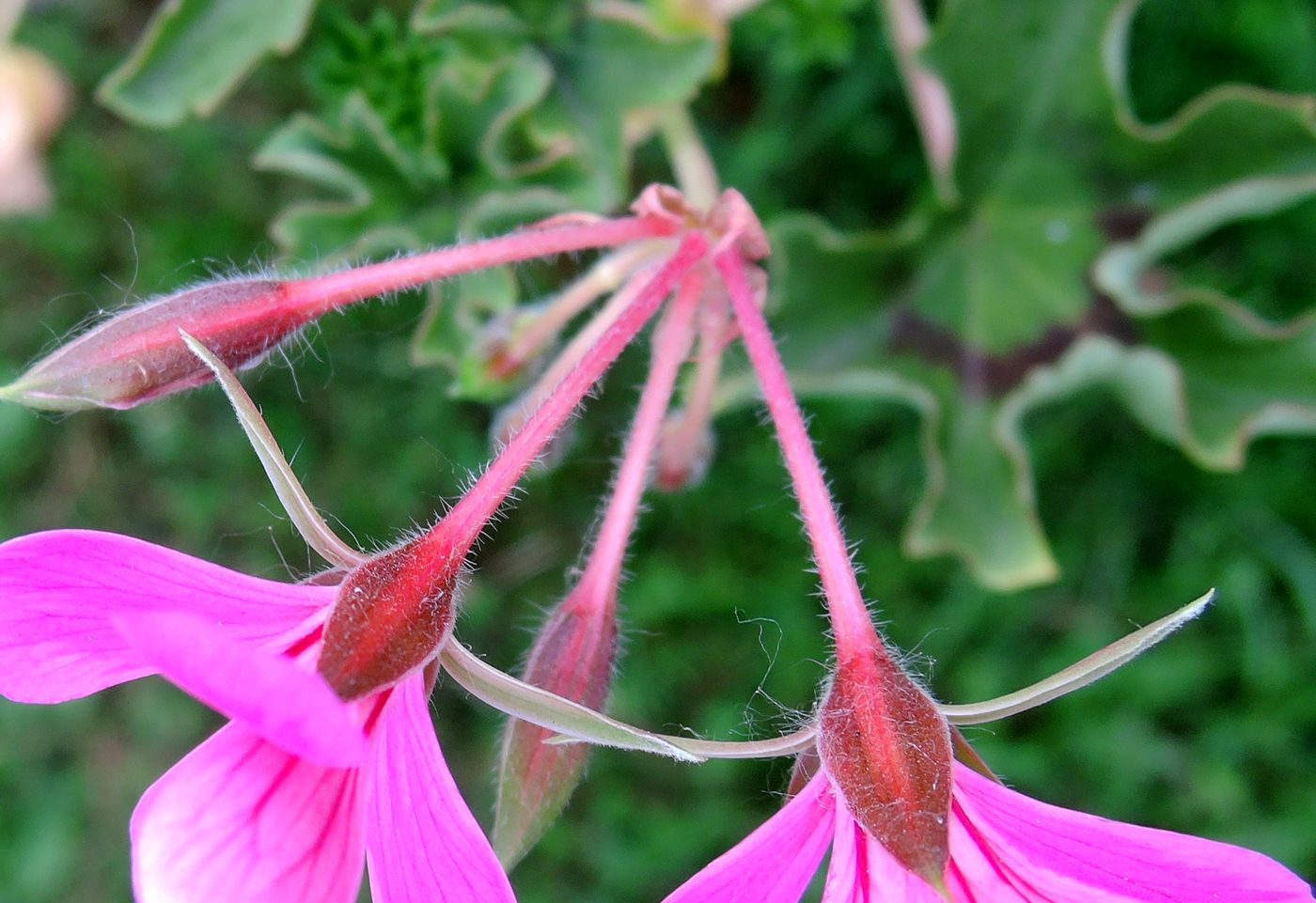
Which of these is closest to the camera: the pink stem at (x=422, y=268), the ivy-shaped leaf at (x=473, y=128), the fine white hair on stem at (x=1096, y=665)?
the fine white hair on stem at (x=1096, y=665)

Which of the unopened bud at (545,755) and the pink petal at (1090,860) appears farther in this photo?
the unopened bud at (545,755)

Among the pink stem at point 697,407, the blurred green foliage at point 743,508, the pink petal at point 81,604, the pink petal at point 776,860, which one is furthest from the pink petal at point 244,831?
the blurred green foliage at point 743,508

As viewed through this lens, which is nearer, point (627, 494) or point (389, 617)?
point (389, 617)

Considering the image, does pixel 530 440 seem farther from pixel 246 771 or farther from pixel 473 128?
pixel 473 128

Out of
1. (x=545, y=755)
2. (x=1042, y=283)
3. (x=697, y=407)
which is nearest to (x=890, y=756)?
(x=545, y=755)

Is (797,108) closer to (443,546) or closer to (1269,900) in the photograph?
(443,546)

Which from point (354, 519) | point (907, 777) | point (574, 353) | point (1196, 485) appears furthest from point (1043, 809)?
point (354, 519)

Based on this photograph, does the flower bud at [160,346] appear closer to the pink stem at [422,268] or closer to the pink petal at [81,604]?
the pink stem at [422,268]
